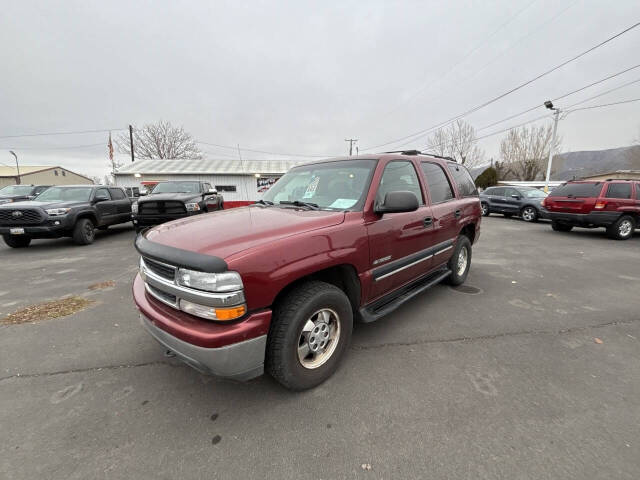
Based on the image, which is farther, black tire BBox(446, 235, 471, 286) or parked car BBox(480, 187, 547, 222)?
parked car BBox(480, 187, 547, 222)

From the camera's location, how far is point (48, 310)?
3.66m

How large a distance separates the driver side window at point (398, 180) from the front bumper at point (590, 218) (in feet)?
28.0

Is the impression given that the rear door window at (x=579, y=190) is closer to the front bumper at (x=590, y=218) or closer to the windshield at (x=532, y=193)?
the front bumper at (x=590, y=218)

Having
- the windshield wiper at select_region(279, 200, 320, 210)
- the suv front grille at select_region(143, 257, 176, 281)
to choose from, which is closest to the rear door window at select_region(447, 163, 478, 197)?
the windshield wiper at select_region(279, 200, 320, 210)

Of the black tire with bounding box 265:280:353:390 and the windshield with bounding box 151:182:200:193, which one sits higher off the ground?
the windshield with bounding box 151:182:200:193

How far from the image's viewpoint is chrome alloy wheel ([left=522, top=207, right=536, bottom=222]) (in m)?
12.7

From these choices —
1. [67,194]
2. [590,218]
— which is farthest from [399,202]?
[67,194]

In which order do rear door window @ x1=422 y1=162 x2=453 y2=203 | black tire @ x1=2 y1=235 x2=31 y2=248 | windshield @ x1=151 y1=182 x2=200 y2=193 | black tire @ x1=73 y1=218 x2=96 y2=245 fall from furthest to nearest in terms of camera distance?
windshield @ x1=151 y1=182 x2=200 y2=193, black tire @ x1=73 y1=218 x2=96 y2=245, black tire @ x1=2 y1=235 x2=31 y2=248, rear door window @ x1=422 y1=162 x2=453 y2=203

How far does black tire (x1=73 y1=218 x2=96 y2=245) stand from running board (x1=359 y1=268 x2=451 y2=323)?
8.61 m

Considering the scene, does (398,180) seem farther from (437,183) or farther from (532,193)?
(532,193)

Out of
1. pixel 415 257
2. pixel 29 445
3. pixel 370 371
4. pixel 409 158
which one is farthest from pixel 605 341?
pixel 29 445

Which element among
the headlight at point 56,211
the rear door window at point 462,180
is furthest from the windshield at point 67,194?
the rear door window at point 462,180

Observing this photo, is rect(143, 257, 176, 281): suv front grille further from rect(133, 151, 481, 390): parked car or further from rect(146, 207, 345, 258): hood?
rect(146, 207, 345, 258): hood

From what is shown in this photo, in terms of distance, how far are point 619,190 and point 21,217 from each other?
16.3 meters
